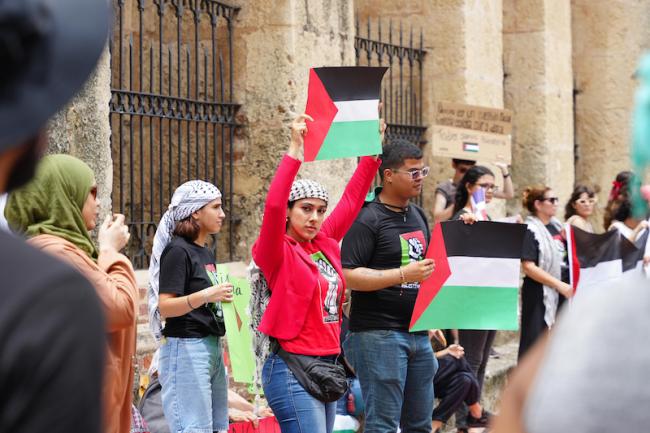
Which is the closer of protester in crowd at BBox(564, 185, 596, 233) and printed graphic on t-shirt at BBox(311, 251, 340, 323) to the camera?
printed graphic on t-shirt at BBox(311, 251, 340, 323)

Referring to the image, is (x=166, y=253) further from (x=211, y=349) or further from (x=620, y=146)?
(x=620, y=146)

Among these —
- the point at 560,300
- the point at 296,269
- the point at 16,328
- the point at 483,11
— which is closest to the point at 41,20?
the point at 16,328

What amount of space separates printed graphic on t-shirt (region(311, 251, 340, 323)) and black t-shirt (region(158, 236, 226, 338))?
46 cm

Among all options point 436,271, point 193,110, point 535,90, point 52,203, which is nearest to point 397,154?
point 436,271

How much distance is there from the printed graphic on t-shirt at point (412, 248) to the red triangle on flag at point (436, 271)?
0.05m

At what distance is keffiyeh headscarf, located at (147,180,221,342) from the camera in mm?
5102

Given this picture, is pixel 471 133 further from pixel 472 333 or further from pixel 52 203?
pixel 52 203

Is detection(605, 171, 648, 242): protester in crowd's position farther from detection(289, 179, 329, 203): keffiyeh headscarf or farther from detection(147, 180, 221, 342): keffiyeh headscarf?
detection(147, 180, 221, 342): keffiyeh headscarf

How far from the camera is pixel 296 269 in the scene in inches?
194

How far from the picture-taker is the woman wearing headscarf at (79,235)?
3500 millimetres

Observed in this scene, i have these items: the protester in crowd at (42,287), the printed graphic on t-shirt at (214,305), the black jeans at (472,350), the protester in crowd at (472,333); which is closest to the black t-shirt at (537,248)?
the protester in crowd at (472,333)

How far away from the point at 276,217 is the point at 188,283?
1.92 feet

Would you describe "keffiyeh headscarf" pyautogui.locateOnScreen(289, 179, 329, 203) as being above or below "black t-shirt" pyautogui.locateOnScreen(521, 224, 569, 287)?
above

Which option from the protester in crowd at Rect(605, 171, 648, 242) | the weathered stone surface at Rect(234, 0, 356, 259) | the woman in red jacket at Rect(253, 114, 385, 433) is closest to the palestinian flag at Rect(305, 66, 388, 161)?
the woman in red jacket at Rect(253, 114, 385, 433)
